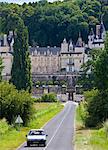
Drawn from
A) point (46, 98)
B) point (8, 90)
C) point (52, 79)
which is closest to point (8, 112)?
point (8, 90)

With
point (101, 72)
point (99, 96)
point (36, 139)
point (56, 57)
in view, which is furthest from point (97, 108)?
point (56, 57)

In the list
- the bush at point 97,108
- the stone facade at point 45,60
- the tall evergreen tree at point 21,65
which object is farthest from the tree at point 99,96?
the stone facade at point 45,60

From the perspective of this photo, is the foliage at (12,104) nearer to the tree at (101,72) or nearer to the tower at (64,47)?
the tree at (101,72)

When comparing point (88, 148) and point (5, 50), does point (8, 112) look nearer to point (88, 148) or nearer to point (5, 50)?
point (88, 148)

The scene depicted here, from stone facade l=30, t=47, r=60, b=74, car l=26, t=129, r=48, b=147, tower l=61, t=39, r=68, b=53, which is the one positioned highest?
car l=26, t=129, r=48, b=147

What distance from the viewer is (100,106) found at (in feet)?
175

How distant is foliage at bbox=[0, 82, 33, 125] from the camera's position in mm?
52219

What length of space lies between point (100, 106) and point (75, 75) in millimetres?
→ 123676

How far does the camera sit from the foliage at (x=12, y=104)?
52.2 meters

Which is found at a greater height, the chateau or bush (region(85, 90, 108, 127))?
bush (region(85, 90, 108, 127))

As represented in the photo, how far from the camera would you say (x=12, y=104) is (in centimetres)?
5281

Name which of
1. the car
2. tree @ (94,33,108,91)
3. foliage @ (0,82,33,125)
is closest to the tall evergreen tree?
foliage @ (0,82,33,125)

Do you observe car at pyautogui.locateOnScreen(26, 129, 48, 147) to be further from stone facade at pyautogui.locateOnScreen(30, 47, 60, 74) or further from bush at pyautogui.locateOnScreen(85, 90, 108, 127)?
stone facade at pyautogui.locateOnScreen(30, 47, 60, 74)

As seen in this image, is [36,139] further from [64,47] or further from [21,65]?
[64,47]
